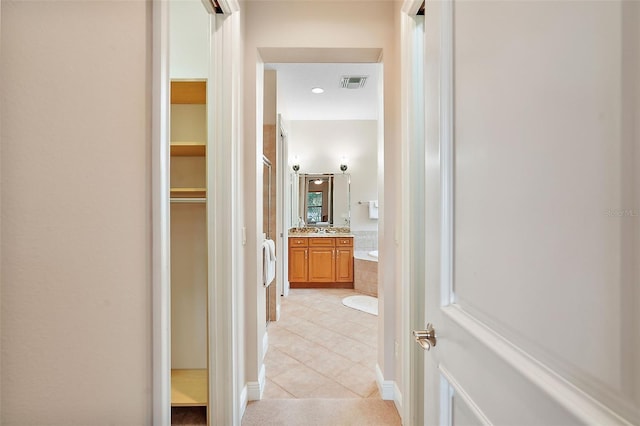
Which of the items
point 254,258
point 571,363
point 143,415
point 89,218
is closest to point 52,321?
point 89,218

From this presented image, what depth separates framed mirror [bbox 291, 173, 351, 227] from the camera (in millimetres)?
5684

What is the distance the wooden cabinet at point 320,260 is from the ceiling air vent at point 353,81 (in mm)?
2308

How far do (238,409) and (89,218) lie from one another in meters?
1.54

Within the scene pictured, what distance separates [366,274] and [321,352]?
2.10m

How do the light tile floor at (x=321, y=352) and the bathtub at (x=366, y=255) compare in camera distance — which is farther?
the bathtub at (x=366, y=255)

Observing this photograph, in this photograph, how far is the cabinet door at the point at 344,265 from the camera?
504 centimetres

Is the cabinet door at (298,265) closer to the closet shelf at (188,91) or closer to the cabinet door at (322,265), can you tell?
the cabinet door at (322,265)

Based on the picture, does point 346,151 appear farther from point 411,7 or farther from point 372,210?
point 411,7

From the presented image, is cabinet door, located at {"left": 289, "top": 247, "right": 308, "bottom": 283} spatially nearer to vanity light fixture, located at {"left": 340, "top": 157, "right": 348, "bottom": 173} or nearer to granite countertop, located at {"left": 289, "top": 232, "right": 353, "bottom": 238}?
granite countertop, located at {"left": 289, "top": 232, "right": 353, "bottom": 238}

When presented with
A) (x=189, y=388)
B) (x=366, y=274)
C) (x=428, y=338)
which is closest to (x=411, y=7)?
(x=428, y=338)

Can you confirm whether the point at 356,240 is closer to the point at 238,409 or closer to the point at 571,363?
the point at 238,409

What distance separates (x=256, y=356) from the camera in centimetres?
204

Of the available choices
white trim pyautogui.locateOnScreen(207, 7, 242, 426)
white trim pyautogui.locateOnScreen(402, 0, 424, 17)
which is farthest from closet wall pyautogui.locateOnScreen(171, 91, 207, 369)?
white trim pyautogui.locateOnScreen(402, 0, 424, 17)

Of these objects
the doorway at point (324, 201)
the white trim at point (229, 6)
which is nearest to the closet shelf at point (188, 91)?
the white trim at point (229, 6)
